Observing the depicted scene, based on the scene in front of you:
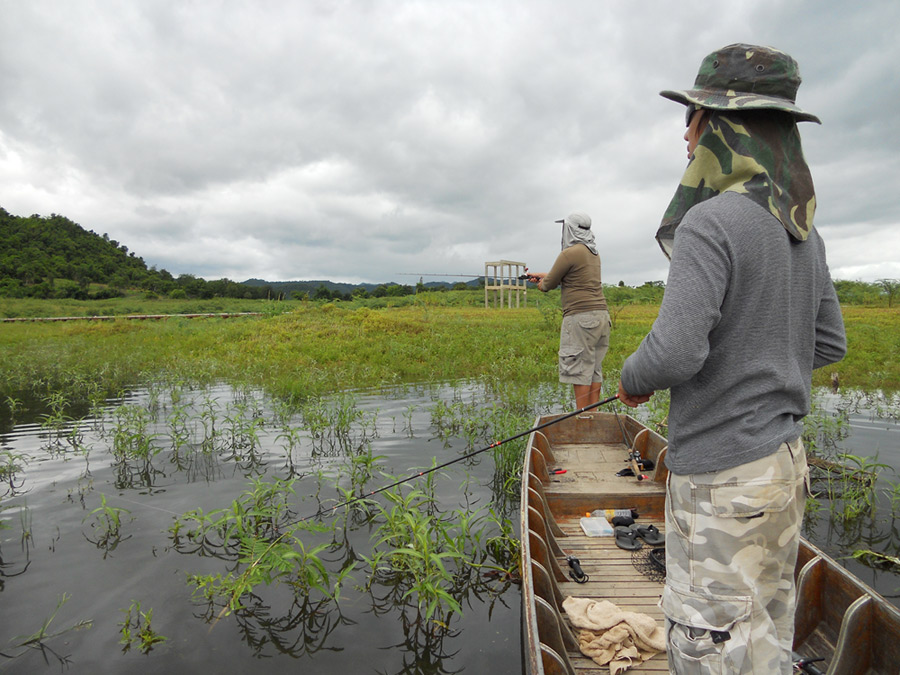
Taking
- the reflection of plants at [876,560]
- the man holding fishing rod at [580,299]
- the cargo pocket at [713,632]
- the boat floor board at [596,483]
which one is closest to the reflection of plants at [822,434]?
the reflection of plants at [876,560]

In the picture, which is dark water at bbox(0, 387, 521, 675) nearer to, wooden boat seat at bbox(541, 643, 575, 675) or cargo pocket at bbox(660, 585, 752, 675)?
wooden boat seat at bbox(541, 643, 575, 675)

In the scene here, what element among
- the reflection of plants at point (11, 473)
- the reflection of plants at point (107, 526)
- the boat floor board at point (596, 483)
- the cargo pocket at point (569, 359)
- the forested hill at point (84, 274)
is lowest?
the reflection of plants at point (107, 526)

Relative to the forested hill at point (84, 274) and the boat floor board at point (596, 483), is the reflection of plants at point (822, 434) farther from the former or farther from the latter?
the forested hill at point (84, 274)

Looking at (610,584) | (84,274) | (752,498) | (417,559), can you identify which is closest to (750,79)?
(752,498)

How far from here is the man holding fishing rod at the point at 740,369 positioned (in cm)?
169

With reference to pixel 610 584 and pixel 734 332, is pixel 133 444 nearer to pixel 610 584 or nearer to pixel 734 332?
pixel 610 584

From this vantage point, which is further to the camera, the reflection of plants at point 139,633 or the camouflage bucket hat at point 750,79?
the reflection of plants at point 139,633

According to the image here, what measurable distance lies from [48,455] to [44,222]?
325 feet

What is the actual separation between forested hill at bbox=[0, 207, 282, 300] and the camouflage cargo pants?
5462 cm

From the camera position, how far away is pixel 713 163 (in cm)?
187

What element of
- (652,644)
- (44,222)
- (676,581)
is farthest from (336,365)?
(44,222)

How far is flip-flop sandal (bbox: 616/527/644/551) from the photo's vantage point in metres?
4.16

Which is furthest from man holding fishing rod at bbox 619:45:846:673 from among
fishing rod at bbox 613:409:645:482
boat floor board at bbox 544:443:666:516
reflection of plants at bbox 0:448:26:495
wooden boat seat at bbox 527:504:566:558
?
reflection of plants at bbox 0:448:26:495

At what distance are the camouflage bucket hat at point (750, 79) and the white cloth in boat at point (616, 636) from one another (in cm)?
268
